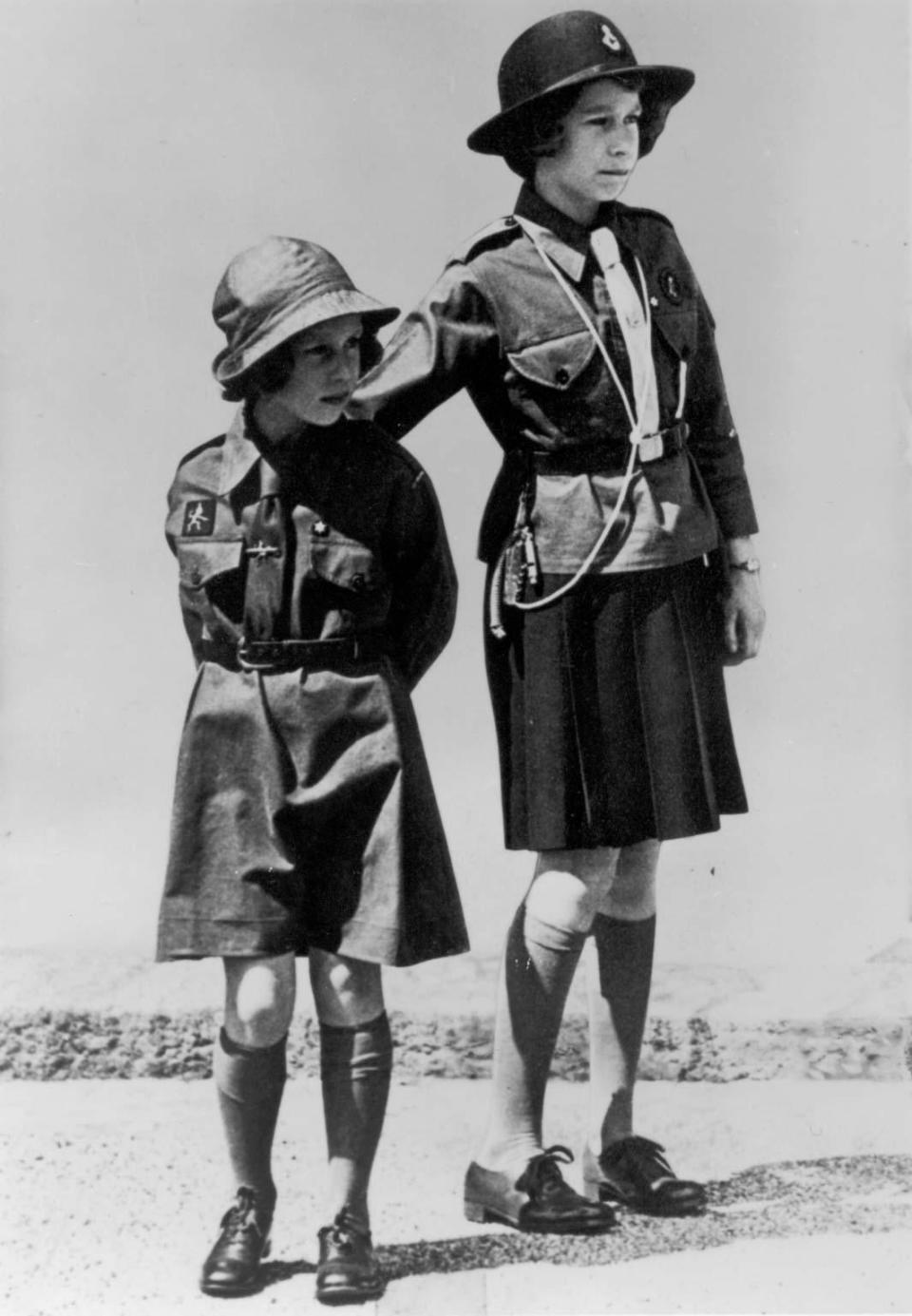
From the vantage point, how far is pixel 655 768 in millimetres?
4586

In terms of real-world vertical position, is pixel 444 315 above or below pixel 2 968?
above

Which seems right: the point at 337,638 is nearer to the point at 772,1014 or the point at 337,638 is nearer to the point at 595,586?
the point at 595,586

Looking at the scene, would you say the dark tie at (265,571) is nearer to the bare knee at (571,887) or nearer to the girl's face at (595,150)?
the bare knee at (571,887)

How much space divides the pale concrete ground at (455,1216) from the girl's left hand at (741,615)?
1.16 meters

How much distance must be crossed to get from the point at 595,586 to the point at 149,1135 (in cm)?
167

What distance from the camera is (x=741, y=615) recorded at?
4797mm

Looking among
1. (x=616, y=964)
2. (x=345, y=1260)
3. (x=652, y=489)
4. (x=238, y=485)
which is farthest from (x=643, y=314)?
(x=345, y=1260)

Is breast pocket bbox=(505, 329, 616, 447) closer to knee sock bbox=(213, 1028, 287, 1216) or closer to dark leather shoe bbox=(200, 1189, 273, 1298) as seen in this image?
knee sock bbox=(213, 1028, 287, 1216)

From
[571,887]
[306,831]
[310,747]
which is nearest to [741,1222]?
[571,887]

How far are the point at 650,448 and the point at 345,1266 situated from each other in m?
1.79

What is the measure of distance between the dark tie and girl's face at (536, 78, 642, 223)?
0.95 m

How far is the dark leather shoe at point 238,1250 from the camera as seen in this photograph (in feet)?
14.1

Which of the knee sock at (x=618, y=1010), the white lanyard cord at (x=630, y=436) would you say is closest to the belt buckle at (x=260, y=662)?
the white lanyard cord at (x=630, y=436)

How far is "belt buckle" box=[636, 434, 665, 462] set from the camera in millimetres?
4559
